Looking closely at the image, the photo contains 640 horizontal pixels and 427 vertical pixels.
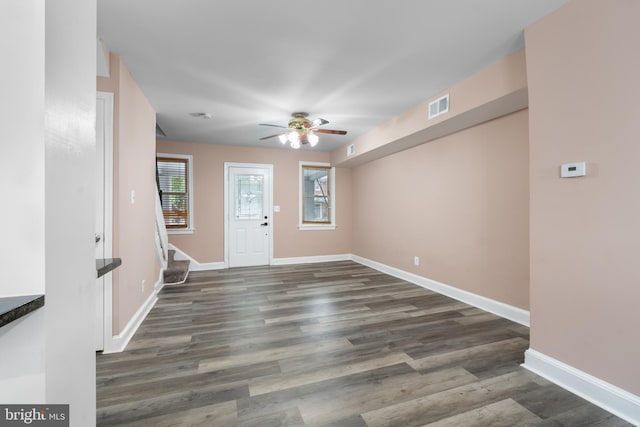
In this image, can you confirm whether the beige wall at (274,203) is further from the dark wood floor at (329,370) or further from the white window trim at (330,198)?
the dark wood floor at (329,370)

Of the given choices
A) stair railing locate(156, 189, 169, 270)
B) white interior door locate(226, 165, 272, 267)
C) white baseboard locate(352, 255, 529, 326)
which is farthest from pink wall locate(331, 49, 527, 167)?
stair railing locate(156, 189, 169, 270)

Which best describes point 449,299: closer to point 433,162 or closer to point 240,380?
point 433,162

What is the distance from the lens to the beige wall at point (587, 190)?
1564 mm

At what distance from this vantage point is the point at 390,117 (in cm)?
402

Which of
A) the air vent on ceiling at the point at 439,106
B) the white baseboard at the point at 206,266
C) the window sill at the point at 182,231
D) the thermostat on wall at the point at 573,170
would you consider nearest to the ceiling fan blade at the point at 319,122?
the air vent on ceiling at the point at 439,106

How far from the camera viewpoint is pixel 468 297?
11.4 ft

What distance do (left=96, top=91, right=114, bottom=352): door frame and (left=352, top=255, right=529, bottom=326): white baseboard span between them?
3837 mm

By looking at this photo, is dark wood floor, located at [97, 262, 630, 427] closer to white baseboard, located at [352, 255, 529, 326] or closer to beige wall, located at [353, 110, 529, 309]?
white baseboard, located at [352, 255, 529, 326]

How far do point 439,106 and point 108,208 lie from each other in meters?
3.56

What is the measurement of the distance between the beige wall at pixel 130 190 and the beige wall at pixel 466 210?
378 centimetres

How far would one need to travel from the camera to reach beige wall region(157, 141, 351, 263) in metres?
5.43

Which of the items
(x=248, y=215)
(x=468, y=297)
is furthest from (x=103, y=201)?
(x=468, y=297)

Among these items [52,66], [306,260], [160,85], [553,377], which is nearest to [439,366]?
[553,377]

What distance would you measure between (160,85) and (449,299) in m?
4.34
